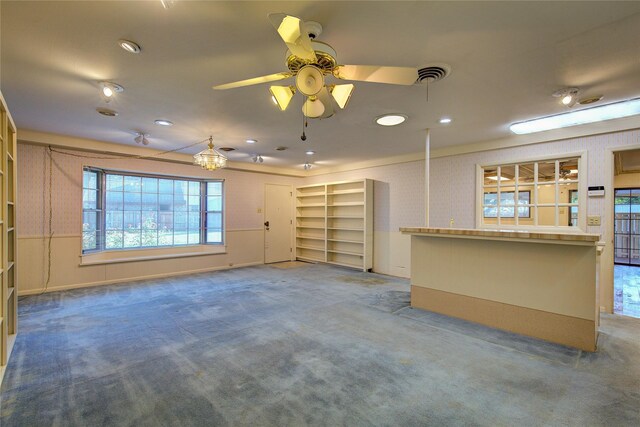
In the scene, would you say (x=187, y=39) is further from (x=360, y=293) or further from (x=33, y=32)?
(x=360, y=293)

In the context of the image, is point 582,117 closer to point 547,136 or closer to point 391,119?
point 547,136

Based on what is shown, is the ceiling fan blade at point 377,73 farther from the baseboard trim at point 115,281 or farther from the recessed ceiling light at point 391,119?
the baseboard trim at point 115,281

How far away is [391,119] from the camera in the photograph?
140 inches

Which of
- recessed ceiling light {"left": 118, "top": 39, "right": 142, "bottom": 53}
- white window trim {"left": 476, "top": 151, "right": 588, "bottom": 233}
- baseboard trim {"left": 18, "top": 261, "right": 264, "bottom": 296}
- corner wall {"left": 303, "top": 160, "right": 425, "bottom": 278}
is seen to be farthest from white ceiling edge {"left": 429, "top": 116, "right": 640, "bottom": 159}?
baseboard trim {"left": 18, "top": 261, "right": 264, "bottom": 296}

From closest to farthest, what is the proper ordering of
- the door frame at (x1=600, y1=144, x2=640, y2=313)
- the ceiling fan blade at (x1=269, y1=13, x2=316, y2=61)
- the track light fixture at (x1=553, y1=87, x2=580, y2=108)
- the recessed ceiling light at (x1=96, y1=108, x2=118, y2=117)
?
the ceiling fan blade at (x1=269, y1=13, x2=316, y2=61)
the track light fixture at (x1=553, y1=87, x2=580, y2=108)
the recessed ceiling light at (x1=96, y1=108, x2=118, y2=117)
the door frame at (x1=600, y1=144, x2=640, y2=313)

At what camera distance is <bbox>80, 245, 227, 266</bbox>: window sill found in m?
4.91

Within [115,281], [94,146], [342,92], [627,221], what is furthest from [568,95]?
[627,221]

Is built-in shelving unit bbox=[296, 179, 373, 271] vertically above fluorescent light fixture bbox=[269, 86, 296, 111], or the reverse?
fluorescent light fixture bbox=[269, 86, 296, 111]

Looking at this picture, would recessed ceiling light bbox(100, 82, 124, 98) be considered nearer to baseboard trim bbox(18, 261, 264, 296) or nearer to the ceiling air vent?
the ceiling air vent

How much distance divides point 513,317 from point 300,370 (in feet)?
7.39

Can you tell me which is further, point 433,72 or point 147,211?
point 147,211

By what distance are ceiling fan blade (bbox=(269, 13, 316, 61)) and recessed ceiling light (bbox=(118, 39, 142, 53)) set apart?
1238 mm

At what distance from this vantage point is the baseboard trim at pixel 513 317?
101 inches

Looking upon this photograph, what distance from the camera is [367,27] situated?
1.83 metres
